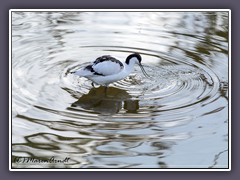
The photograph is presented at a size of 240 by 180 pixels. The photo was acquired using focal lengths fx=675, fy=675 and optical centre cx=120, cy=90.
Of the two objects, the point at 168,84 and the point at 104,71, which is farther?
the point at 168,84

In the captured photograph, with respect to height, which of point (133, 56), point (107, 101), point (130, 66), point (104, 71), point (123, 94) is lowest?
point (107, 101)

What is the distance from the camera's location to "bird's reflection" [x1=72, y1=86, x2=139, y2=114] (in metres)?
11.7

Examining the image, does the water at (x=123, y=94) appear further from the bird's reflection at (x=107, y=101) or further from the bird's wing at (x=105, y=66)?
the bird's wing at (x=105, y=66)

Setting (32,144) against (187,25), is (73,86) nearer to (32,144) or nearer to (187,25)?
(32,144)

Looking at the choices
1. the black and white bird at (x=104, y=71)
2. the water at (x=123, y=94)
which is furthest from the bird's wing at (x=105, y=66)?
the water at (x=123, y=94)

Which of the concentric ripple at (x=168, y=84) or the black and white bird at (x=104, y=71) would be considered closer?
the concentric ripple at (x=168, y=84)

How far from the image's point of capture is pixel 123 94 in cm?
1243

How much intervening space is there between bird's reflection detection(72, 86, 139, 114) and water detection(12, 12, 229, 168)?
2 centimetres

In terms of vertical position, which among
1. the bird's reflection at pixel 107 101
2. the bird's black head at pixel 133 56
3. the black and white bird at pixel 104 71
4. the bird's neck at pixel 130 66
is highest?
the bird's black head at pixel 133 56

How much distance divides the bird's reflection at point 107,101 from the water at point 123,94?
18mm

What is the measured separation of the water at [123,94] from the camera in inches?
407

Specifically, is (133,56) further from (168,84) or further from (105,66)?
(168,84)

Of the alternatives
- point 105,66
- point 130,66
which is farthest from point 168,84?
point 105,66

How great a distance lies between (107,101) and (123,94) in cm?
44
